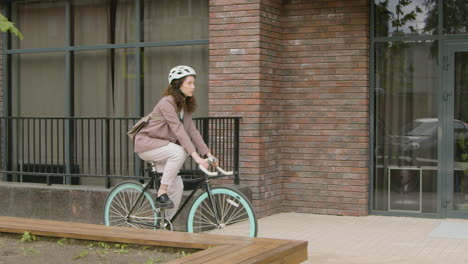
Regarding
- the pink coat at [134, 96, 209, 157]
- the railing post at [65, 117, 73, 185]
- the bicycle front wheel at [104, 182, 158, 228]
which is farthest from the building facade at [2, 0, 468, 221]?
the pink coat at [134, 96, 209, 157]

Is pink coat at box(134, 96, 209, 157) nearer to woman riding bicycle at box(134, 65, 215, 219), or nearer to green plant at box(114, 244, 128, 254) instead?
woman riding bicycle at box(134, 65, 215, 219)

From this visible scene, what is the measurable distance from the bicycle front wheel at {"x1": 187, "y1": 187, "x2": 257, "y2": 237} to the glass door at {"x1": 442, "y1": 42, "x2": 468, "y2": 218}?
3.89 m

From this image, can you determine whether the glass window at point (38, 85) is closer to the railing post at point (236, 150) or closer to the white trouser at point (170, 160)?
the railing post at point (236, 150)

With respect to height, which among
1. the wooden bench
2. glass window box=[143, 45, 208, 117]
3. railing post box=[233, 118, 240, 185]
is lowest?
the wooden bench

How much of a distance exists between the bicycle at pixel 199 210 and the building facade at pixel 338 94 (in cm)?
253

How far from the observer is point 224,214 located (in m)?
6.52

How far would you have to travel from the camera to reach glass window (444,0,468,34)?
929cm

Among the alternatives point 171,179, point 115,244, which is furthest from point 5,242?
point 171,179

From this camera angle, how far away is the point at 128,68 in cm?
1101

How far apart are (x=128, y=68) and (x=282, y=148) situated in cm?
265

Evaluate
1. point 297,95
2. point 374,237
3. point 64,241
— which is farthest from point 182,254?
point 297,95

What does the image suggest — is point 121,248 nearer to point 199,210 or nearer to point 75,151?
point 199,210

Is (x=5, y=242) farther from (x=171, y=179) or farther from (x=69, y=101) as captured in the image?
(x=69, y=101)

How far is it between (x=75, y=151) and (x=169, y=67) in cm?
190
